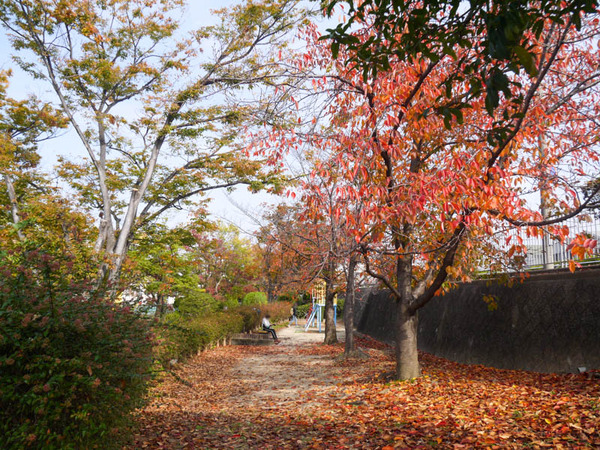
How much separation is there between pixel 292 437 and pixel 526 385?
12.6ft

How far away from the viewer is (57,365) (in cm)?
345

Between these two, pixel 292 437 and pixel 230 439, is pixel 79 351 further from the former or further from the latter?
pixel 292 437

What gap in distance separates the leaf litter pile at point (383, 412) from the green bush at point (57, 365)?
1.64 meters

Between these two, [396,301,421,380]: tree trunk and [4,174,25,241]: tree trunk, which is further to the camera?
[4,174,25,241]: tree trunk

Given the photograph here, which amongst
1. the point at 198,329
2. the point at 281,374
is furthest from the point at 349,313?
the point at 198,329

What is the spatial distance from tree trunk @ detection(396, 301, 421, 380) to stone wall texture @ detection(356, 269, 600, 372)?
6.53 ft

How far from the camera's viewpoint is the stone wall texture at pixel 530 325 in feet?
23.9

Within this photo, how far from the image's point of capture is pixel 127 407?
13.8 ft

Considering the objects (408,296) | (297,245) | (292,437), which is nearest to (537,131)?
(408,296)

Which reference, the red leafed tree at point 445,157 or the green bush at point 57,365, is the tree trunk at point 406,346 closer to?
the red leafed tree at point 445,157

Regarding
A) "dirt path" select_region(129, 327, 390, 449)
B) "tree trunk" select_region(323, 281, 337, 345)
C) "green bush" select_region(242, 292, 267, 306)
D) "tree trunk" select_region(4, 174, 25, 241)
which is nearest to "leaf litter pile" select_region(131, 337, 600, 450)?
"dirt path" select_region(129, 327, 390, 449)

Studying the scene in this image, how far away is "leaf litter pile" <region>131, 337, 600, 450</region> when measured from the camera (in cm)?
491

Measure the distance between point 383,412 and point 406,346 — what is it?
6.31 feet

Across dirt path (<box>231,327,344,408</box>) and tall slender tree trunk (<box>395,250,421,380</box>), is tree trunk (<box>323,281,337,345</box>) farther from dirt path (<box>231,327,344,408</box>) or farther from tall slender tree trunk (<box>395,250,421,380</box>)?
tall slender tree trunk (<box>395,250,421,380</box>)
